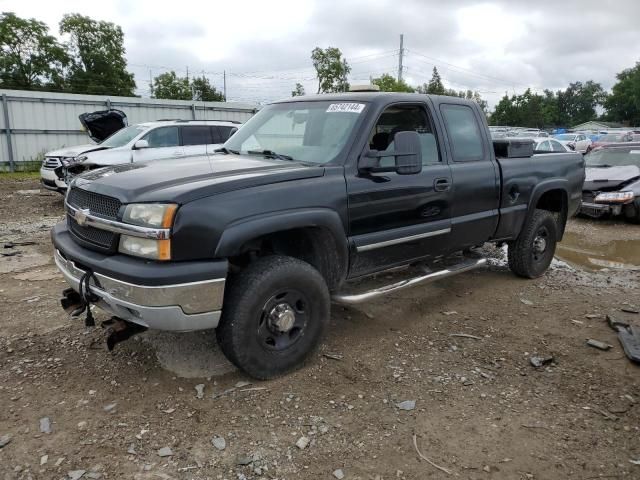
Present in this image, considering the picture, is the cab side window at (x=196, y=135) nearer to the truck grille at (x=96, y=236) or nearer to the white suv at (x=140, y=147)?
the white suv at (x=140, y=147)

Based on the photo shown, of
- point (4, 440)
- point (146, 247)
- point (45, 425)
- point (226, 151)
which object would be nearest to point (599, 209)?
point (226, 151)

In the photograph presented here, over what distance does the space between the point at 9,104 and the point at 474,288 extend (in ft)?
56.4

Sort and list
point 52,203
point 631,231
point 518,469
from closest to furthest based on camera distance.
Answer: point 518,469
point 631,231
point 52,203

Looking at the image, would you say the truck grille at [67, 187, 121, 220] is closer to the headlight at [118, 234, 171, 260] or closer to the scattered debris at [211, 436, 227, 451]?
the headlight at [118, 234, 171, 260]

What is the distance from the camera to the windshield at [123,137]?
1017 centimetres

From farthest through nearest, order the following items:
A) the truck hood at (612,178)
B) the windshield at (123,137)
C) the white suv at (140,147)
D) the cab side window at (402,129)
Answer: the windshield at (123,137)
the white suv at (140,147)
the truck hood at (612,178)
the cab side window at (402,129)

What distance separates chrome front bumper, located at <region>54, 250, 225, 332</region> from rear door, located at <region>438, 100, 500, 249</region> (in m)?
2.34

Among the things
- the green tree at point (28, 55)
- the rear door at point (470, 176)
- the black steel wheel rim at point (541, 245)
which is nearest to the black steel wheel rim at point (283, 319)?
the rear door at point (470, 176)

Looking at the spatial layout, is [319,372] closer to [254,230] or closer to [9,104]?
[254,230]

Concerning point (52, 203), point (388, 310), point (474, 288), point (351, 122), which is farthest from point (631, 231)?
point (52, 203)

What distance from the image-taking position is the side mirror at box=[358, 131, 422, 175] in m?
3.55

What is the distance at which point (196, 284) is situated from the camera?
2.79m

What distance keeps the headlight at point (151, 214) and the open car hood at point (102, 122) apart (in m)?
10.5

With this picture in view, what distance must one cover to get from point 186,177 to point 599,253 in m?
6.58
